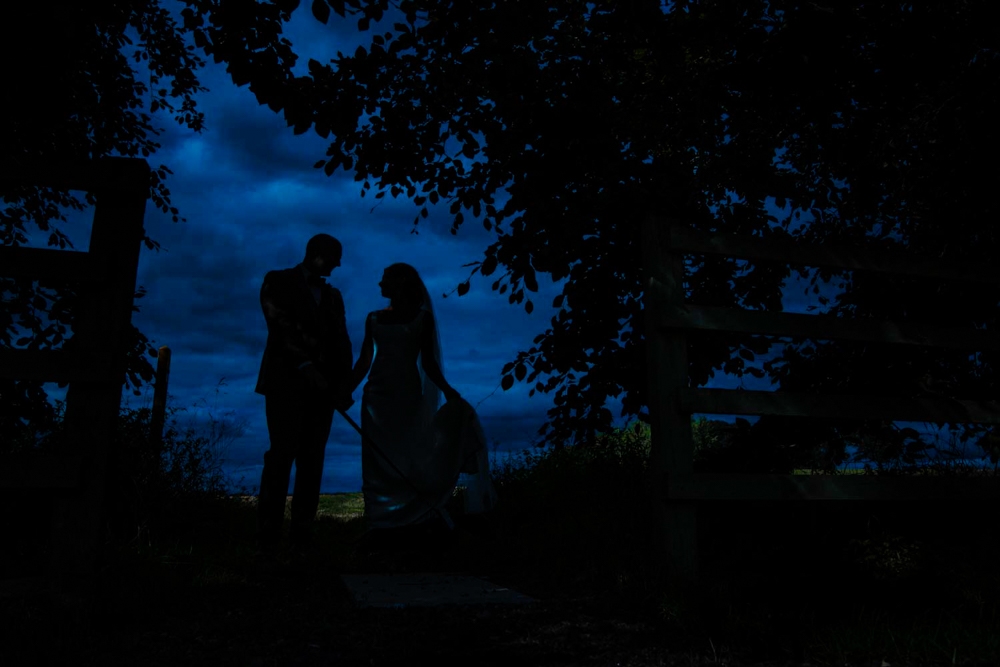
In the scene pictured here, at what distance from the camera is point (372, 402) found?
6.57 metres

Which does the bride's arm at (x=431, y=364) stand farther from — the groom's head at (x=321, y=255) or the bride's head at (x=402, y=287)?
the groom's head at (x=321, y=255)

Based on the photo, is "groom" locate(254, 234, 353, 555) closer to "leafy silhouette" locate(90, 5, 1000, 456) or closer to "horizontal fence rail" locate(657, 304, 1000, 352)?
"leafy silhouette" locate(90, 5, 1000, 456)

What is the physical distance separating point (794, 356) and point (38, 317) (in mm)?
7187

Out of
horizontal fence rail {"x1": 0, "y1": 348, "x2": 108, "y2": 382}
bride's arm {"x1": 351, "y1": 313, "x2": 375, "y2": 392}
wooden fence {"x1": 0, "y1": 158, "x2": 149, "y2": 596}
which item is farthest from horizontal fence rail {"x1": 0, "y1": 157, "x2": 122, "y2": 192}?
bride's arm {"x1": 351, "y1": 313, "x2": 375, "y2": 392}

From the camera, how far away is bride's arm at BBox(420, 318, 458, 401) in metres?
6.62

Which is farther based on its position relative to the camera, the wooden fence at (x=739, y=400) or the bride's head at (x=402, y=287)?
the bride's head at (x=402, y=287)

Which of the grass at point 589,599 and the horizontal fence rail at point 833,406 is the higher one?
the horizontal fence rail at point 833,406

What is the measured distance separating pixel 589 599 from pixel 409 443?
2.68 m

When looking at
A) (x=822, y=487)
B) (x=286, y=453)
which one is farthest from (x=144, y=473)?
(x=822, y=487)

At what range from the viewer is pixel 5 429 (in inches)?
252

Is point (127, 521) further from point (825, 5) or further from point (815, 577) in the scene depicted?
point (825, 5)

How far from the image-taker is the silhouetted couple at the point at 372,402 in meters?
5.96

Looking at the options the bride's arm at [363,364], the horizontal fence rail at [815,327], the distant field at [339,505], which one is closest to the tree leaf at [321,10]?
the horizontal fence rail at [815,327]

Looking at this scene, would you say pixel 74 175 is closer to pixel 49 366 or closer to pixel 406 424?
pixel 49 366
